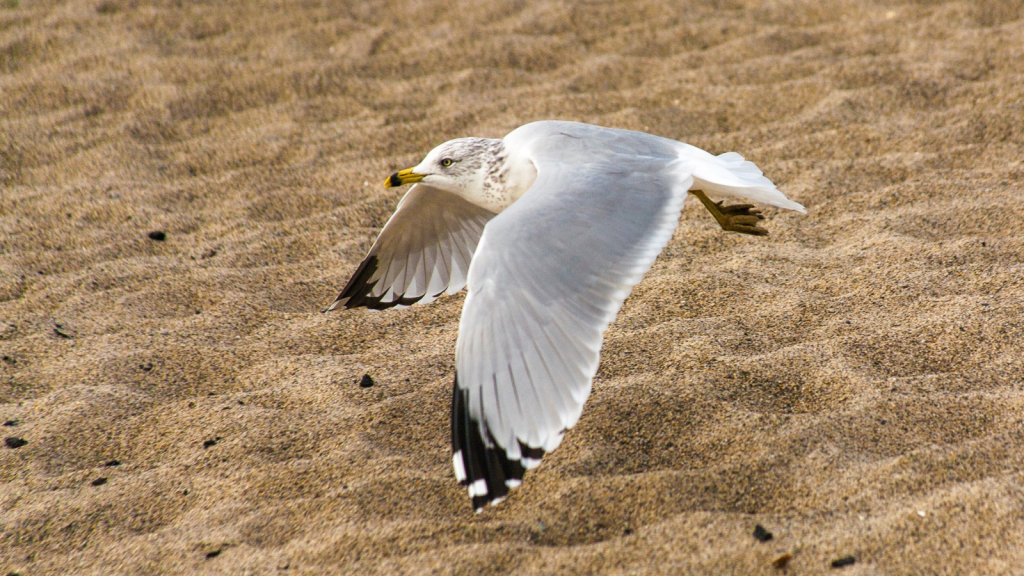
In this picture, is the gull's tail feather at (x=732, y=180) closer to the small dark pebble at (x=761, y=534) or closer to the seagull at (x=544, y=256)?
the seagull at (x=544, y=256)

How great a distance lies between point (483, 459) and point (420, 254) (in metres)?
1.13

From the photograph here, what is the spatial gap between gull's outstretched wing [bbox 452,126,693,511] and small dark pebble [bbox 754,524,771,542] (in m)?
0.44

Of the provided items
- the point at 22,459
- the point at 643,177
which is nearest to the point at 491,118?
the point at 643,177

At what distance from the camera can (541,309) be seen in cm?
192

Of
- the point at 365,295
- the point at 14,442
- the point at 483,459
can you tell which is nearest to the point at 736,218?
the point at 365,295

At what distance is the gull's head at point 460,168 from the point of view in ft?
8.35

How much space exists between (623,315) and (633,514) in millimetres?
943

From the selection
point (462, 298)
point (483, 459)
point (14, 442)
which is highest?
point (483, 459)

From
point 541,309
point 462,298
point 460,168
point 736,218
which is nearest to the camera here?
point 541,309

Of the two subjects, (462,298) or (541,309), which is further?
(462,298)

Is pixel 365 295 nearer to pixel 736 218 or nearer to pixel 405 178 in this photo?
pixel 405 178

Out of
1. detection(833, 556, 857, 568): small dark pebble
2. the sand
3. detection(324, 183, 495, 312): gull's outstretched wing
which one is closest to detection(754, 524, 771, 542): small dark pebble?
the sand

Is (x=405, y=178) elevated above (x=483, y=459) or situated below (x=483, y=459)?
above

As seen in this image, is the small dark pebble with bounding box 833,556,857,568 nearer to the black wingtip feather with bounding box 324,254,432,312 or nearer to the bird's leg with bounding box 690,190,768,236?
the bird's leg with bounding box 690,190,768,236
